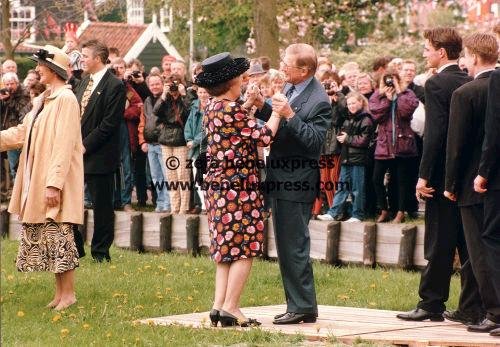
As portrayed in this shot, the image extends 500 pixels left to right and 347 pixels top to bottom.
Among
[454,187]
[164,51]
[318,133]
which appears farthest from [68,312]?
[164,51]

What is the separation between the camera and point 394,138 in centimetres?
1631

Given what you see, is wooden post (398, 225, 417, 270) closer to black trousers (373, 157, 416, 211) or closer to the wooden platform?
black trousers (373, 157, 416, 211)

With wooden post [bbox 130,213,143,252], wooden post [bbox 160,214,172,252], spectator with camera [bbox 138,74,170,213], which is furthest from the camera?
spectator with camera [bbox 138,74,170,213]

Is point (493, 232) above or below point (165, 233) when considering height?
above

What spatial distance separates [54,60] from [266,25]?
37.1ft

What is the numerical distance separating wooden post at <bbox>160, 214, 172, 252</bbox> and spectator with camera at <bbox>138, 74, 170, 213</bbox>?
153cm

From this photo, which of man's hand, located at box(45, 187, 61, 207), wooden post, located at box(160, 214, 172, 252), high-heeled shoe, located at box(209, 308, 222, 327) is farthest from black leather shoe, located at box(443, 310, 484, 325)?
wooden post, located at box(160, 214, 172, 252)

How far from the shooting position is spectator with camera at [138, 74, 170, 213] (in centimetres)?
1850

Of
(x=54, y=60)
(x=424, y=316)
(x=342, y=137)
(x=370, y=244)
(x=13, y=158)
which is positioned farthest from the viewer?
(x=13, y=158)

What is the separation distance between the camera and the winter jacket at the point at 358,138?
1666 cm

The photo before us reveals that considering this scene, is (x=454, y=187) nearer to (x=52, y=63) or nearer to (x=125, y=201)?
(x=52, y=63)

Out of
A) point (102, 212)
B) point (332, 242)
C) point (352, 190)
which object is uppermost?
point (352, 190)

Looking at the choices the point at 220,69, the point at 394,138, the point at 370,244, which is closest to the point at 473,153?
the point at 220,69

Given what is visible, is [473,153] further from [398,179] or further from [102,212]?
[398,179]
